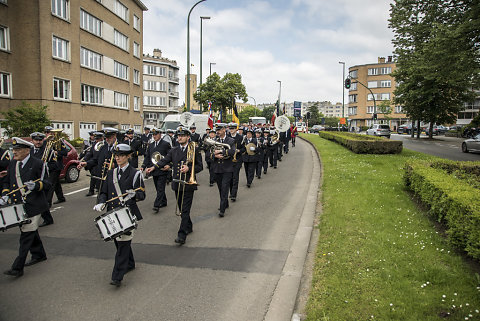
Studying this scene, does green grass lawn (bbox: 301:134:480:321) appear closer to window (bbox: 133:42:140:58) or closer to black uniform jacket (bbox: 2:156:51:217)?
black uniform jacket (bbox: 2:156:51:217)

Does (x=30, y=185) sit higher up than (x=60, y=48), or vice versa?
(x=60, y=48)

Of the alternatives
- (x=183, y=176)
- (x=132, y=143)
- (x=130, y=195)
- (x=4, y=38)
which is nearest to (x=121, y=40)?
(x=4, y=38)

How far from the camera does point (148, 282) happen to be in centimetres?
458

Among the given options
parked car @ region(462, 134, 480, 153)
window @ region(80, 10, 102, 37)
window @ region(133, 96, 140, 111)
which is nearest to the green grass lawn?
parked car @ region(462, 134, 480, 153)

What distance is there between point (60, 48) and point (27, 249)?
22.6 meters

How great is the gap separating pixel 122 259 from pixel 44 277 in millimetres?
1255

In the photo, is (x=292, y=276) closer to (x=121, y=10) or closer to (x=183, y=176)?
(x=183, y=176)

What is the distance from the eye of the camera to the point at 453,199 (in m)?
5.15

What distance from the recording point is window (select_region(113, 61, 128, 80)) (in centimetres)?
3075

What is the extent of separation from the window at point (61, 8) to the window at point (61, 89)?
4444mm

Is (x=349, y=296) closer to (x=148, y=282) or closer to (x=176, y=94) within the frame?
(x=148, y=282)

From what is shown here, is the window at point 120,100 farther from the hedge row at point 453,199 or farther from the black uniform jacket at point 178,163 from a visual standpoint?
the hedge row at point 453,199

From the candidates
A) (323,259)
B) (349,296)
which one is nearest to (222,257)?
(323,259)

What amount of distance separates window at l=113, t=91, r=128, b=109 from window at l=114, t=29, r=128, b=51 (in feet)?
15.1
